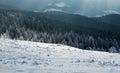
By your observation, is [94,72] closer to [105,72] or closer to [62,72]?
[105,72]

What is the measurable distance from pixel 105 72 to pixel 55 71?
338 cm

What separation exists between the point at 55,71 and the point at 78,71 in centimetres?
156

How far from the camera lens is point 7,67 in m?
17.3

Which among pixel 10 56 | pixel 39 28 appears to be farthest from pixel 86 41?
pixel 10 56

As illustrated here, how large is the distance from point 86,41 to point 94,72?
421ft

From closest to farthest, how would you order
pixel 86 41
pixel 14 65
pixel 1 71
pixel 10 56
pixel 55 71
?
1. pixel 1 71
2. pixel 55 71
3. pixel 14 65
4. pixel 10 56
5. pixel 86 41

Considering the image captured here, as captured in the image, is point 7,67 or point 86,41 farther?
point 86,41

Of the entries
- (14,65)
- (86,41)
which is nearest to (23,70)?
(14,65)

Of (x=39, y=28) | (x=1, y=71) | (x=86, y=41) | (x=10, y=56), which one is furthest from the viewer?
(x=39, y=28)

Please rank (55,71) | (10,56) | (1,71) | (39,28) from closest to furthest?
(1,71) → (55,71) → (10,56) → (39,28)

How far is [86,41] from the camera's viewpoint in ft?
476

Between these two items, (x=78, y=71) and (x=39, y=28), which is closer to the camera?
(x=78, y=71)

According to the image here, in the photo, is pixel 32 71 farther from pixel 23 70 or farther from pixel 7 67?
pixel 7 67

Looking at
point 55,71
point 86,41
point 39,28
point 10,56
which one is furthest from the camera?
point 39,28
